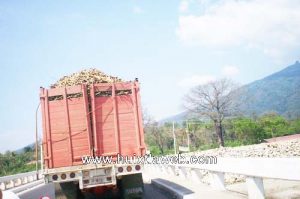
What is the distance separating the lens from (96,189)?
1051 cm

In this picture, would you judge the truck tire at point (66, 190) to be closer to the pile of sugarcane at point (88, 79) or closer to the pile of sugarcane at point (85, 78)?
the pile of sugarcane at point (88, 79)

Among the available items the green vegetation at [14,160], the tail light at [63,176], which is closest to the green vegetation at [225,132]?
the green vegetation at [14,160]

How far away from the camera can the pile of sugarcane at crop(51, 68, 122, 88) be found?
35.9 feet

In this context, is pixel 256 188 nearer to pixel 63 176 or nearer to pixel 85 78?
pixel 63 176

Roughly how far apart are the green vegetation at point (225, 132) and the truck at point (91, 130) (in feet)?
237

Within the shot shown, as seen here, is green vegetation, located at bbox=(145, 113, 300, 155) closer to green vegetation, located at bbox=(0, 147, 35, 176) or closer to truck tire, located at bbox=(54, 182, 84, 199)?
green vegetation, located at bbox=(0, 147, 35, 176)

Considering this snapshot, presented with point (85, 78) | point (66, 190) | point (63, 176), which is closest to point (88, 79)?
point (85, 78)

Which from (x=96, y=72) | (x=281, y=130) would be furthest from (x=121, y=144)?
(x=281, y=130)

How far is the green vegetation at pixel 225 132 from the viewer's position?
8544cm

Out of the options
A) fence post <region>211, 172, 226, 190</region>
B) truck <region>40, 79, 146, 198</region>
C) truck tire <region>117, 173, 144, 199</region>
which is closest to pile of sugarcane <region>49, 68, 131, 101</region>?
truck <region>40, 79, 146, 198</region>

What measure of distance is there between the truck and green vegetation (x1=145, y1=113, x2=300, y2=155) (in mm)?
72140

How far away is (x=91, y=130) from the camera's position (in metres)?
10.1

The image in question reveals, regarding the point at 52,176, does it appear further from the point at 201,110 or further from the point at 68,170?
the point at 201,110

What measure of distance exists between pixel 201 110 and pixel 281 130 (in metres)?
25.2
